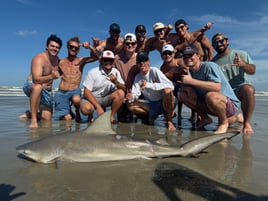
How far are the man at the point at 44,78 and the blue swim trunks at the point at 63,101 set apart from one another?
0.18 m

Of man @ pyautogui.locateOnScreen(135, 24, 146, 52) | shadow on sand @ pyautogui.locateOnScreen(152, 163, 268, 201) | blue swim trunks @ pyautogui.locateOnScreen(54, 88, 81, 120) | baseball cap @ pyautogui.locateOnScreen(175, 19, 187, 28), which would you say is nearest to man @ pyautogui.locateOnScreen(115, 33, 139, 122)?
man @ pyautogui.locateOnScreen(135, 24, 146, 52)

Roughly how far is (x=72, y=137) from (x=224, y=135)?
195 centimetres

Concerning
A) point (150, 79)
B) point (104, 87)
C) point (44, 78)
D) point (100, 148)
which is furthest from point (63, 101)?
point (100, 148)

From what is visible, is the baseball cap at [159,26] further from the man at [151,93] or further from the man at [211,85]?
the man at [211,85]

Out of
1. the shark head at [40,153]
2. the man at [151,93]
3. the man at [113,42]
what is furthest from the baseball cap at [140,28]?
the shark head at [40,153]

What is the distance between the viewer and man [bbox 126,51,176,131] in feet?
19.6

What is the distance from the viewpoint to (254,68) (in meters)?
5.73

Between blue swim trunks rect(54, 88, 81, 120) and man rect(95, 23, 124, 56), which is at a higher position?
man rect(95, 23, 124, 56)

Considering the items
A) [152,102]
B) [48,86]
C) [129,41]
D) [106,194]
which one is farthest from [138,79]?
[106,194]

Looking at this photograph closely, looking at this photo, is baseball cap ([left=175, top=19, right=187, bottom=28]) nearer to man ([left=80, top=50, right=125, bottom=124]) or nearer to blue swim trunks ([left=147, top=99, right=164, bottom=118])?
man ([left=80, top=50, right=125, bottom=124])

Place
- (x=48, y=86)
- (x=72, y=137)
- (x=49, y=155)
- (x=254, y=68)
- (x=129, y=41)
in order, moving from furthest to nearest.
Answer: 1. (x=48, y=86)
2. (x=129, y=41)
3. (x=254, y=68)
4. (x=72, y=137)
5. (x=49, y=155)

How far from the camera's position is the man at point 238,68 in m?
5.68

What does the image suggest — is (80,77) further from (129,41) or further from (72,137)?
(72,137)

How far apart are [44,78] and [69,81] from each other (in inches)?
41.2
